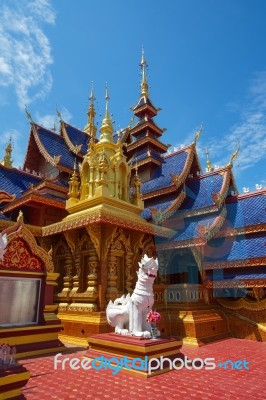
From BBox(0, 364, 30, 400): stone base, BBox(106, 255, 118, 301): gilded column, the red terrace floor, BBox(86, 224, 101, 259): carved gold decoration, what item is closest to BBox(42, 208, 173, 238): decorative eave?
BBox(86, 224, 101, 259): carved gold decoration

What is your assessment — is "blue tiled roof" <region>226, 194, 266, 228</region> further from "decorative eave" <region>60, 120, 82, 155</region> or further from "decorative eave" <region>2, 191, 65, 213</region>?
"decorative eave" <region>60, 120, 82, 155</region>

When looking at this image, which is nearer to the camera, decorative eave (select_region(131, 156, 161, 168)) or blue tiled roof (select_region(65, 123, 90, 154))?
decorative eave (select_region(131, 156, 161, 168))

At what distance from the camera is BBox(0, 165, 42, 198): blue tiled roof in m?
12.1

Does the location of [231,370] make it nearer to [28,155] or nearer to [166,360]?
[166,360]

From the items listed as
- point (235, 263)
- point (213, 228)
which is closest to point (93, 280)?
point (213, 228)

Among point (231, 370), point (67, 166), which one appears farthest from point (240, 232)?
point (67, 166)

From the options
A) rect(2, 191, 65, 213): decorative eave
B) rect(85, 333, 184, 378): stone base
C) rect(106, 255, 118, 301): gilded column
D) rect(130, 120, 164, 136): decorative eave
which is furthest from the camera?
rect(130, 120, 164, 136): decorative eave

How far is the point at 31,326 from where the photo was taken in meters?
7.26

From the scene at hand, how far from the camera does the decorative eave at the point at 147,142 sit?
56.4 feet

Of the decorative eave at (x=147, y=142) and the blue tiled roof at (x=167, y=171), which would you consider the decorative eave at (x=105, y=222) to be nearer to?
the blue tiled roof at (x=167, y=171)

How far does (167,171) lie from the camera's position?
585 inches

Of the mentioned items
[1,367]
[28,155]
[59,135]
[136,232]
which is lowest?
[1,367]

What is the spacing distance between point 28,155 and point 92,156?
604 centimetres

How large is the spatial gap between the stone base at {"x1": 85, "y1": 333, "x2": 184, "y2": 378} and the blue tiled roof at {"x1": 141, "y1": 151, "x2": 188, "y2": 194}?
7542 millimetres
